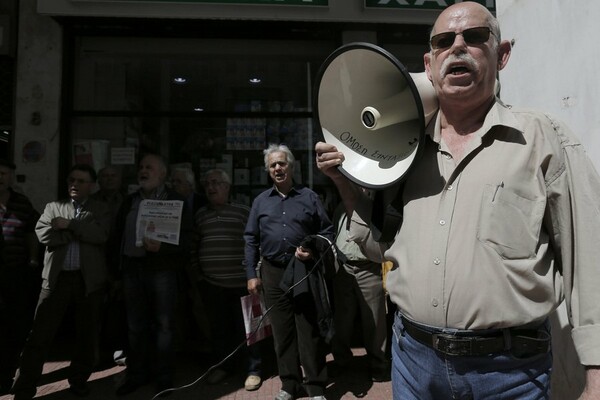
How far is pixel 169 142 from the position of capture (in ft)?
20.1

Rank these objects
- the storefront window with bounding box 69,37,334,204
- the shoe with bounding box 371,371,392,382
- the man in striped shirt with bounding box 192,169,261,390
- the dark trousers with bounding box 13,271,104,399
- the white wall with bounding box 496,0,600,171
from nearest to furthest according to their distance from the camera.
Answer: the white wall with bounding box 496,0,600,171 < the dark trousers with bounding box 13,271,104,399 < the shoe with bounding box 371,371,392,382 < the man in striped shirt with bounding box 192,169,261,390 < the storefront window with bounding box 69,37,334,204

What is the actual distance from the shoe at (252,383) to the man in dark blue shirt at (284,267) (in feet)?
1.33

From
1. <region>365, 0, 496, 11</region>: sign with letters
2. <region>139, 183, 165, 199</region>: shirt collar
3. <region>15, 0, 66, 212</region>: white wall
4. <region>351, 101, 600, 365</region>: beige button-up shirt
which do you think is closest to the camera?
<region>351, 101, 600, 365</region>: beige button-up shirt

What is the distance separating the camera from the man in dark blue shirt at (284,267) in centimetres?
390

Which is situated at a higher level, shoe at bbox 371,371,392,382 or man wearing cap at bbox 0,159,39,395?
man wearing cap at bbox 0,159,39,395

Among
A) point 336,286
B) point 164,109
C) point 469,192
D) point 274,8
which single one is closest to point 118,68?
point 164,109

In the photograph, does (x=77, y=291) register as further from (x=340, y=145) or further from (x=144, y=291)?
(x=340, y=145)

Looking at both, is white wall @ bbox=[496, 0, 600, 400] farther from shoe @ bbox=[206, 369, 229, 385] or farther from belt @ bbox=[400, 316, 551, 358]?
shoe @ bbox=[206, 369, 229, 385]

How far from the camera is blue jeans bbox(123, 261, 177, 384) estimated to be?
4.13m

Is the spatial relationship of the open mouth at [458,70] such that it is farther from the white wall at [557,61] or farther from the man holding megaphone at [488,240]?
the white wall at [557,61]

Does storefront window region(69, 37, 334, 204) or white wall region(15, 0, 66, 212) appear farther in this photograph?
storefront window region(69, 37, 334, 204)

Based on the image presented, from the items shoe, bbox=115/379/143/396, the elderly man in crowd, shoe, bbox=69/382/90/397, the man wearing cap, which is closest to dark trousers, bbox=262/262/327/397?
shoe, bbox=115/379/143/396

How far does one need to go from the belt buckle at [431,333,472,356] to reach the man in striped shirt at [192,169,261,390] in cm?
332

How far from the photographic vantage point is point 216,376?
14.7 ft
